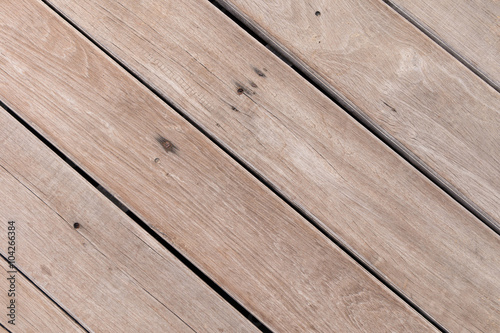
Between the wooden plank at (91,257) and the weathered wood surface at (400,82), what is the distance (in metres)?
0.63

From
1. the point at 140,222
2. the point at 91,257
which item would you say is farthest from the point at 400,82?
the point at 91,257

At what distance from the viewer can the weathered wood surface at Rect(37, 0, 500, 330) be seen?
1066mm

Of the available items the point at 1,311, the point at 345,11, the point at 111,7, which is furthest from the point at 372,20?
the point at 1,311

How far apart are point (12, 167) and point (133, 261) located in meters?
0.40

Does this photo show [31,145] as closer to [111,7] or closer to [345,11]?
[111,7]

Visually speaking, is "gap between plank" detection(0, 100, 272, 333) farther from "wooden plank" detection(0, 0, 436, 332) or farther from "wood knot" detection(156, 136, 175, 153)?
"wood knot" detection(156, 136, 175, 153)

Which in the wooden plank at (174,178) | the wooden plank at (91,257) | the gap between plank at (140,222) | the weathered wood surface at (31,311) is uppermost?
the wooden plank at (174,178)

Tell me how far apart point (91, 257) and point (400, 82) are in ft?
3.10

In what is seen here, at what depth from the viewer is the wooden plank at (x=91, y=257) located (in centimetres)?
104

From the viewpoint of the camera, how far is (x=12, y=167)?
1.05 metres

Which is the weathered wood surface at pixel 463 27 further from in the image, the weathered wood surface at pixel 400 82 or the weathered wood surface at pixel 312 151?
the weathered wood surface at pixel 312 151

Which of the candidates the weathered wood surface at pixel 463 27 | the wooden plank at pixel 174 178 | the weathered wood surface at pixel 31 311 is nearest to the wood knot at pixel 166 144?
the wooden plank at pixel 174 178

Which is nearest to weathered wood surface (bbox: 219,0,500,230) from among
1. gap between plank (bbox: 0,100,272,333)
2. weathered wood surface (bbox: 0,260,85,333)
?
gap between plank (bbox: 0,100,272,333)

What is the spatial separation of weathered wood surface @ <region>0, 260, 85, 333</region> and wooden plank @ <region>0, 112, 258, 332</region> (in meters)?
0.03
